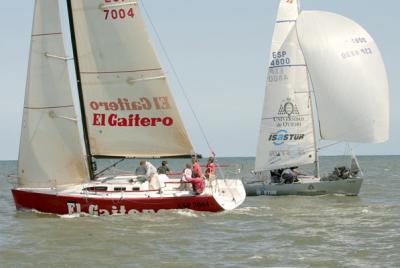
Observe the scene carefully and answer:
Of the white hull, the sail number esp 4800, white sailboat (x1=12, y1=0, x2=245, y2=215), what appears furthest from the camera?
the white hull

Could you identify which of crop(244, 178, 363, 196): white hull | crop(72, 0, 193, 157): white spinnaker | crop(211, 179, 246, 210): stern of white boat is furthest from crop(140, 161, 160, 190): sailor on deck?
crop(244, 178, 363, 196): white hull

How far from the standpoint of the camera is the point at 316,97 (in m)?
34.3

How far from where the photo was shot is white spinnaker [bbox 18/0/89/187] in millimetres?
22531

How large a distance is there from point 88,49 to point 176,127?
10.9 feet

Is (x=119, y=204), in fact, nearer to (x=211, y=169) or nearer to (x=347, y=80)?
(x=211, y=169)

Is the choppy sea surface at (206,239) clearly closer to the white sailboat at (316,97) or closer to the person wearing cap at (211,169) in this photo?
the person wearing cap at (211,169)

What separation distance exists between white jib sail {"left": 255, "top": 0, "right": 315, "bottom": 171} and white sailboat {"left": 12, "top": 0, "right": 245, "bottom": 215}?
1193 cm

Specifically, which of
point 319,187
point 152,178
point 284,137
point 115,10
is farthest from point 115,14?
point 284,137

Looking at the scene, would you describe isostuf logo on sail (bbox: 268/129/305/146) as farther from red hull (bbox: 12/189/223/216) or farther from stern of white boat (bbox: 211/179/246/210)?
red hull (bbox: 12/189/223/216)

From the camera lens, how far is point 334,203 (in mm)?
29141

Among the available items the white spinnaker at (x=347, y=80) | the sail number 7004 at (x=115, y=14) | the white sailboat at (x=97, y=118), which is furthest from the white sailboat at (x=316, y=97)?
the sail number 7004 at (x=115, y=14)

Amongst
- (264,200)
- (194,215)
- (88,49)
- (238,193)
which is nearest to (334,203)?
(264,200)

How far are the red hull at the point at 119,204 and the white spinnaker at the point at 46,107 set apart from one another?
71cm

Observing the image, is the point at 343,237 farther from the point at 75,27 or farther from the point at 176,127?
the point at 75,27
